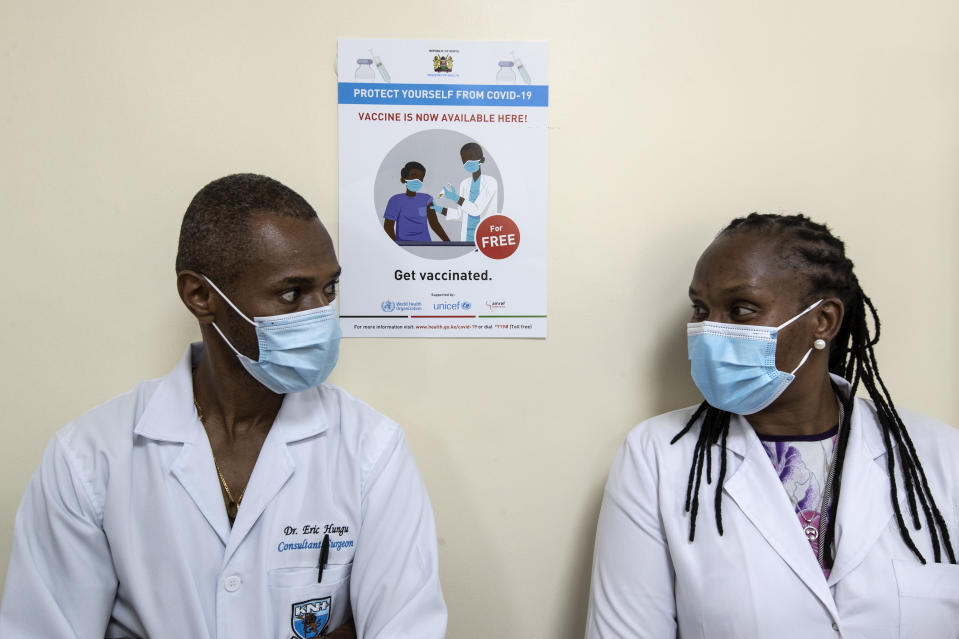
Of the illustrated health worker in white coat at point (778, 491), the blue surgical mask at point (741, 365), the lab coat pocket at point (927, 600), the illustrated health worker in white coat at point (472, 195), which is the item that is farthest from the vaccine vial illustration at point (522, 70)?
the lab coat pocket at point (927, 600)

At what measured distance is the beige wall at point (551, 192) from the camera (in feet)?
5.22

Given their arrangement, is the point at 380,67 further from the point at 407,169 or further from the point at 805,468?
the point at 805,468

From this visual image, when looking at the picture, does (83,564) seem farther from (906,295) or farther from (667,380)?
(906,295)

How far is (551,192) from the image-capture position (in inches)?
64.7

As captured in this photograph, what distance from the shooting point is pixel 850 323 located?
1.53 meters

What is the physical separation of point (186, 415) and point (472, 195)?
0.81m

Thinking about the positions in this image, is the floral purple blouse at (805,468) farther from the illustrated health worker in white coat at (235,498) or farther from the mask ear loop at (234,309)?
the mask ear loop at (234,309)

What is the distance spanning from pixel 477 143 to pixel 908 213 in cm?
111

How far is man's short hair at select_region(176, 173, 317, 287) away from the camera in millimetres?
1271

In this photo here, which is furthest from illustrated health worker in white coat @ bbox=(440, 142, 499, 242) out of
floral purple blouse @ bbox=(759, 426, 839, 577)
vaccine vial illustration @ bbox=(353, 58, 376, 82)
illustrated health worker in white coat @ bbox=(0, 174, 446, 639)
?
floral purple blouse @ bbox=(759, 426, 839, 577)

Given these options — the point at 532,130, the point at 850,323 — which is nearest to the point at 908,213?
the point at 850,323

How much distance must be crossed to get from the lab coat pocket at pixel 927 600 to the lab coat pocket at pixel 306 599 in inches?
42.4

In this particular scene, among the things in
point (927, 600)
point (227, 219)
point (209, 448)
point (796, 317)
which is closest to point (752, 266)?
point (796, 317)

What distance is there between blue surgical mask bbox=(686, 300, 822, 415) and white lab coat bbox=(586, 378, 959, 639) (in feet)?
0.36
